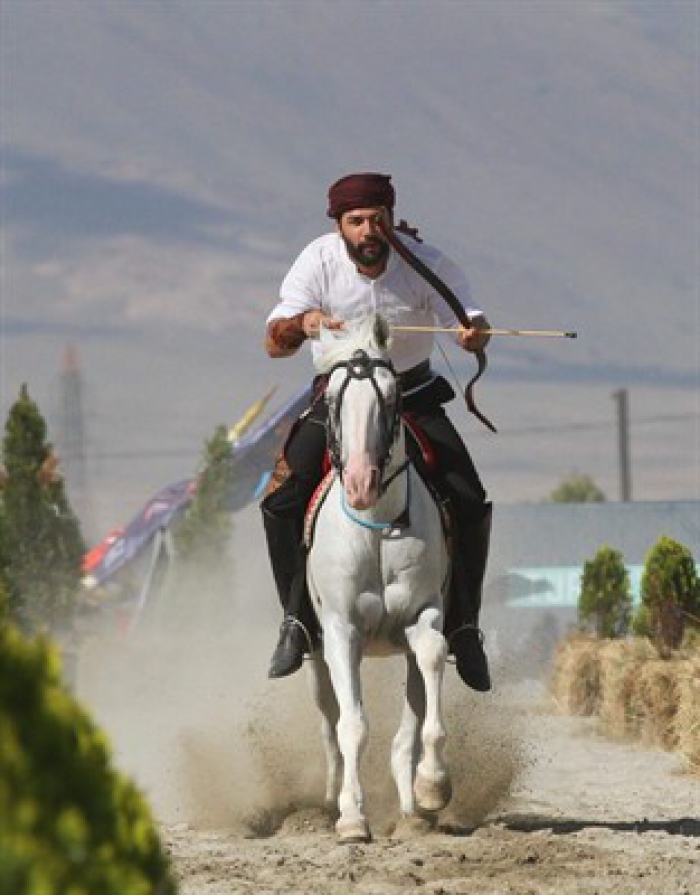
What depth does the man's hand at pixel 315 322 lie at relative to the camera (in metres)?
9.95

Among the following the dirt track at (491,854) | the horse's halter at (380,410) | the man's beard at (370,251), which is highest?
the man's beard at (370,251)

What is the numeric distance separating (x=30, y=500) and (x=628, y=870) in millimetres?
34912

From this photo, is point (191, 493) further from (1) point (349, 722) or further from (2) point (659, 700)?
(1) point (349, 722)

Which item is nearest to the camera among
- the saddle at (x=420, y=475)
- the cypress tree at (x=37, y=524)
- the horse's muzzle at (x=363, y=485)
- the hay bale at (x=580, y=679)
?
the horse's muzzle at (x=363, y=485)

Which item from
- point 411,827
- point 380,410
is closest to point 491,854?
point 411,827

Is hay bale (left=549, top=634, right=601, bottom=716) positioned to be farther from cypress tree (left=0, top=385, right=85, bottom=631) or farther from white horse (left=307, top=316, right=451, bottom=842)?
cypress tree (left=0, top=385, right=85, bottom=631)

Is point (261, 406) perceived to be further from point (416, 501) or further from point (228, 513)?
point (416, 501)

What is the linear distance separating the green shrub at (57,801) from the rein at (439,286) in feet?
21.7

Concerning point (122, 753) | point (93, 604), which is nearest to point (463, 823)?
point (122, 753)

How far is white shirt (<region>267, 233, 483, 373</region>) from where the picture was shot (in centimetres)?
1044

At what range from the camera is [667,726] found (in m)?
17.4

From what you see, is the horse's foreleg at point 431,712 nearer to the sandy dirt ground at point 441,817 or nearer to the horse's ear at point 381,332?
the sandy dirt ground at point 441,817

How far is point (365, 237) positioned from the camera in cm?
1036

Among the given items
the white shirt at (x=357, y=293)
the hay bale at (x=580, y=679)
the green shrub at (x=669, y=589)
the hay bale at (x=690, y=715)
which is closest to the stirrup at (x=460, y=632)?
the white shirt at (x=357, y=293)
